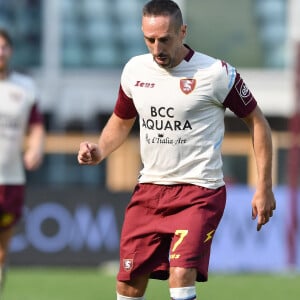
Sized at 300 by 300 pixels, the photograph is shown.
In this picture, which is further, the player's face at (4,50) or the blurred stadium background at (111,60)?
the blurred stadium background at (111,60)

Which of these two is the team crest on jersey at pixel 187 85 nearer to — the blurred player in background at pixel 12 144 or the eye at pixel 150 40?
the eye at pixel 150 40

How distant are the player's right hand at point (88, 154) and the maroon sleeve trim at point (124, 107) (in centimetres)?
46

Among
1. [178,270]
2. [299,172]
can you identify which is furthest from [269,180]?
[299,172]

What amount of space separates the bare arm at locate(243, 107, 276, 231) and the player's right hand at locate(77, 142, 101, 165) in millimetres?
926

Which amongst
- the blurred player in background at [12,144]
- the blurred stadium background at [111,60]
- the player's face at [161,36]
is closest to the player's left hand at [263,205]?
the player's face at [161,36]

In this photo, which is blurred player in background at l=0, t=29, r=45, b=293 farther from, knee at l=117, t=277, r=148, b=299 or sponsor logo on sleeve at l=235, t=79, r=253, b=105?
sponsor logo on sleeve at l=235, t=79, r=253, b=105

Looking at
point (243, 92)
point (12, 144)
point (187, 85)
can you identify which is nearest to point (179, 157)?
point (187, 85)

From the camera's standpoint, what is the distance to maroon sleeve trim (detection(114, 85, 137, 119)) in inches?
289

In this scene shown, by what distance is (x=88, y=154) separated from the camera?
6863mm

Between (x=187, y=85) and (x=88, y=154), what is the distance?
0.72 meters

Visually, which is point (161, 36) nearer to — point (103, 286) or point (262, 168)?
point (262, 168)

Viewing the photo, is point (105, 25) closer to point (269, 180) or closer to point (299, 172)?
point (299, 172)

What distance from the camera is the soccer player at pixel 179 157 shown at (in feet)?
22.8

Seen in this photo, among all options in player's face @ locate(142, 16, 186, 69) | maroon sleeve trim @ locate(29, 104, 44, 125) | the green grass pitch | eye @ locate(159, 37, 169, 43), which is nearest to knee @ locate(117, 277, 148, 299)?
player's face @ locate(142, 16, 186, 69)
